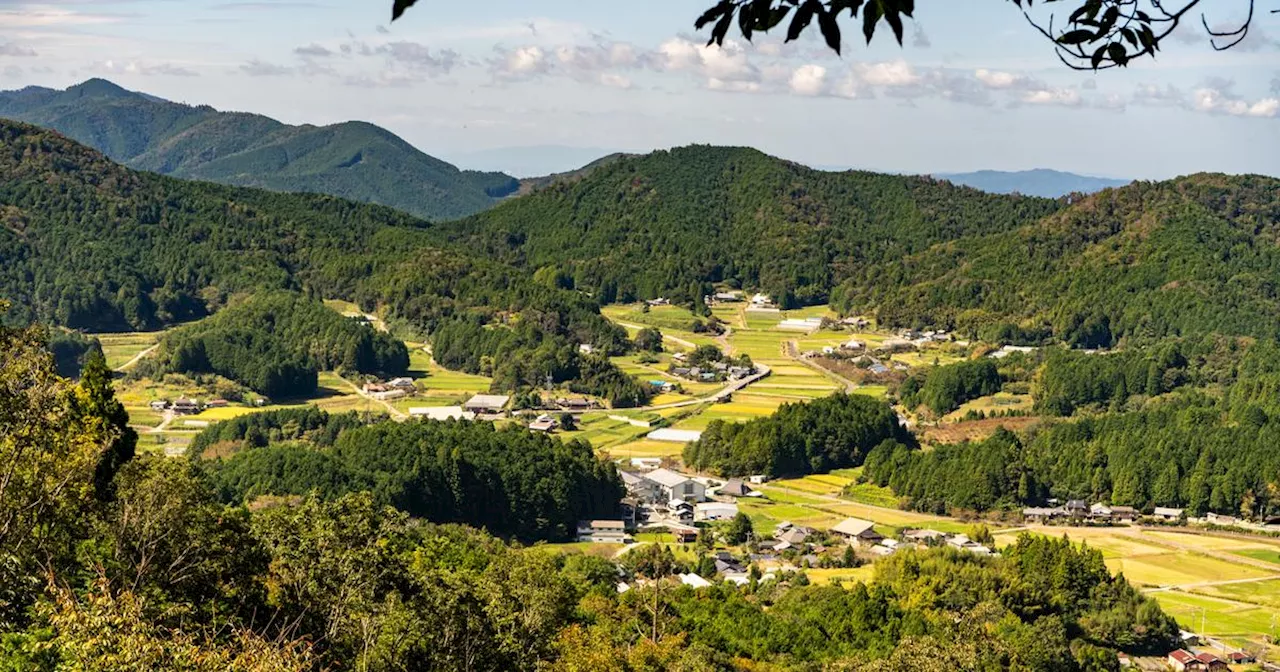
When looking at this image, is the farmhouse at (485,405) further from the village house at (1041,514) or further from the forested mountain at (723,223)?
the forested mountain at (723,223)

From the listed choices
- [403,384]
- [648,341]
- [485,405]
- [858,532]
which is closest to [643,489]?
[858,532]

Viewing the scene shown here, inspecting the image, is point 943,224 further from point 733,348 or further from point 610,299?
point 733,348

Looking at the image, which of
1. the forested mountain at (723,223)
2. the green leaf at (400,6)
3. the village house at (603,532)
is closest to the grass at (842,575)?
the village house at (603,532)

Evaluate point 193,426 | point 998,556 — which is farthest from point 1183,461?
point 193,426

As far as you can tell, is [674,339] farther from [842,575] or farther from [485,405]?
[842,575]

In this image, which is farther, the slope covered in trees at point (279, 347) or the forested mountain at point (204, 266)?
the forested mountain at point (204, 266)

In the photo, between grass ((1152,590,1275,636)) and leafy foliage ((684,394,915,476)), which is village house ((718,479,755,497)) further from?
grass ((1152,590,1275,636))
